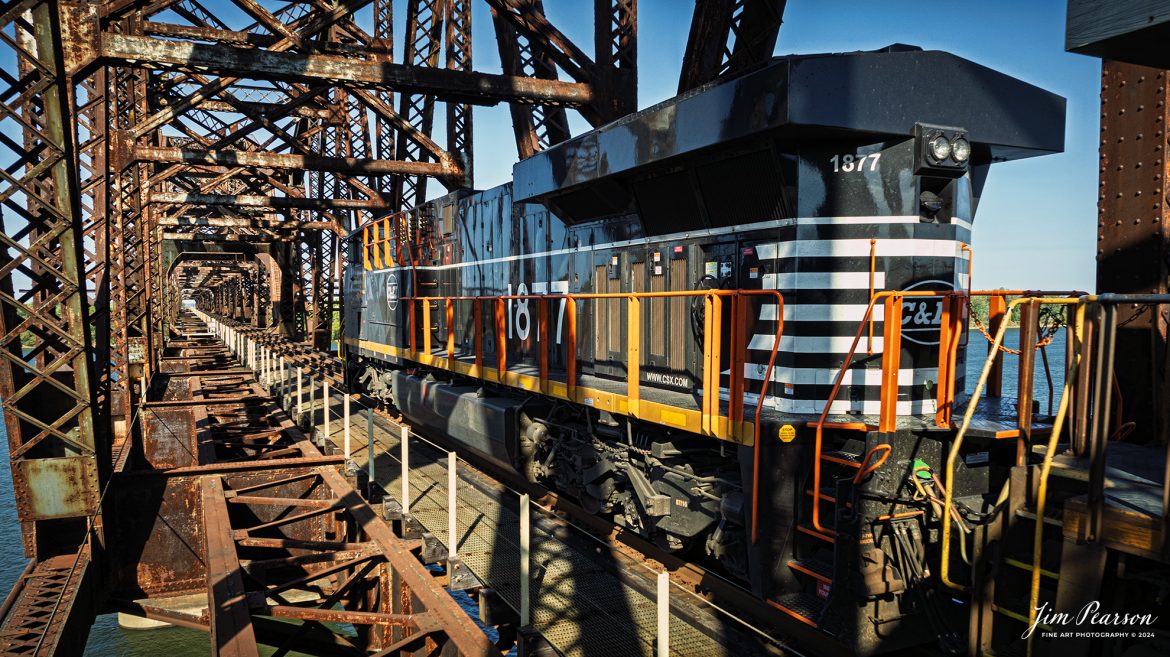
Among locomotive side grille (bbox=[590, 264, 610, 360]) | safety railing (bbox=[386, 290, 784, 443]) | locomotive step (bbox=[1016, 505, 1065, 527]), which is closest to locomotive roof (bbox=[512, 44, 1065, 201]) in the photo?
safety railing (bbox=[386, 290, 784, 443])

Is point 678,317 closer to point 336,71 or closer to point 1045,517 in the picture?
point 1045,517

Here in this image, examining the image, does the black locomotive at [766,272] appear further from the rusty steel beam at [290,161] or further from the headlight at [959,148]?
the rusty steel beam at [290,161]

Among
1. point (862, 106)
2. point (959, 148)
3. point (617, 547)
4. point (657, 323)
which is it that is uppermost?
point (862, 106)

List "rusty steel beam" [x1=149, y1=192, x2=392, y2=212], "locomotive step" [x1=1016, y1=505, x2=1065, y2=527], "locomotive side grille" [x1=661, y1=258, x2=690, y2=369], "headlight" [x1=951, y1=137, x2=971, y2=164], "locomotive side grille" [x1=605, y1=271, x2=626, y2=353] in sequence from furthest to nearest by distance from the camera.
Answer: "rusty steel beam" [x1=149, y1=192, x2=392, y2=212], "locomotive side grille" [x1=605, y1=271, x2=626, y2=353], "locomotive side grille" [x1=661, y1=258, x2=690, y2=369], "headlight" [x1=951, y1=137, x2=971, y2=164], "locomotive step" [x1=1016, y1=505, x2=1065, y2=527]

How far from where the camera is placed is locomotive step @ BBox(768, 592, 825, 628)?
5137 millimetres

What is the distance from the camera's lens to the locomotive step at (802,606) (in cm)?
514

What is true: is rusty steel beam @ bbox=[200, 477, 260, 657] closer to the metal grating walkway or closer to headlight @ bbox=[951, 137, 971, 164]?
the metal grating walkway

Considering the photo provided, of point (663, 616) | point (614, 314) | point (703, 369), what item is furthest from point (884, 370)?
point (614, 314)

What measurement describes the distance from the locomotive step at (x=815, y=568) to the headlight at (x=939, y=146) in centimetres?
303

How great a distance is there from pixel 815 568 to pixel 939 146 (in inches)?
124

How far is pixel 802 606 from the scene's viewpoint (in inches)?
209

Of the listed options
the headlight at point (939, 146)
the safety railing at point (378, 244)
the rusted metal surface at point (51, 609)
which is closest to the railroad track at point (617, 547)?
the rusted metal surface at point (51, 609)

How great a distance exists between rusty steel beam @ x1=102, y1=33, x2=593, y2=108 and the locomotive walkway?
507 centimetres

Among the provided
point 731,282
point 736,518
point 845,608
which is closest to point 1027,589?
point 845,608
